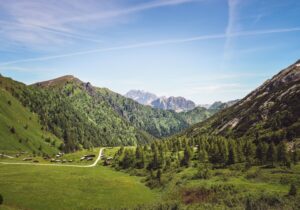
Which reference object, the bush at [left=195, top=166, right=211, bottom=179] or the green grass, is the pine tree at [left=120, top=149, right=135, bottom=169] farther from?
the bush at [left=195, top=166, right=211, bottom=179]

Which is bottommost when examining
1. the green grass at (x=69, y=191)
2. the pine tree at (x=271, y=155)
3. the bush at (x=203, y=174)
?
the green grass at (x=69, y=191)

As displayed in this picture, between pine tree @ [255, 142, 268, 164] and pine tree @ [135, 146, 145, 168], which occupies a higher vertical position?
pine tree @ [255, 142, 268, 164]

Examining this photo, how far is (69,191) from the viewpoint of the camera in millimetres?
94125

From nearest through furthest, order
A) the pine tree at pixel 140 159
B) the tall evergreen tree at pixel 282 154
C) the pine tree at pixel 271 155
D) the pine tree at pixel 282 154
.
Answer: the tall evergreen tree at pixel 282 154 → the pine tree at pixel 282 154 → the pine tree at pixel 271 155 → the pine tree at pixel 140 159

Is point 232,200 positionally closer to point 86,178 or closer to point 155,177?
point 155,177

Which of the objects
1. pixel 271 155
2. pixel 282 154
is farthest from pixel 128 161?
pixel 282 154

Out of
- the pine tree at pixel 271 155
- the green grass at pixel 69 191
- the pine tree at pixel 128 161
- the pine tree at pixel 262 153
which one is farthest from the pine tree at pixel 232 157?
the pine tree at pixel 128 161

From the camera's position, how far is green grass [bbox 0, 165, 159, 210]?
81125 millimetres

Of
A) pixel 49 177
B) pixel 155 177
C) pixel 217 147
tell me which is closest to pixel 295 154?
pixel 217 147

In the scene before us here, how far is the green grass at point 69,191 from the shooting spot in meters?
81.1

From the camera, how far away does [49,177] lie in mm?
113750

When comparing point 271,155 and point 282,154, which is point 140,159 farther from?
point 282,154

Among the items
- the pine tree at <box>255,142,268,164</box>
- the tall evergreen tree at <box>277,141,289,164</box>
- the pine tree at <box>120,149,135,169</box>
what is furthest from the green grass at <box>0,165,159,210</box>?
the tall evergreen tree at <box>277,141,289,164</box>

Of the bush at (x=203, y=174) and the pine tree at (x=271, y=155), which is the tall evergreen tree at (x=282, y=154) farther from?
the bush at (x=203, y=174)
